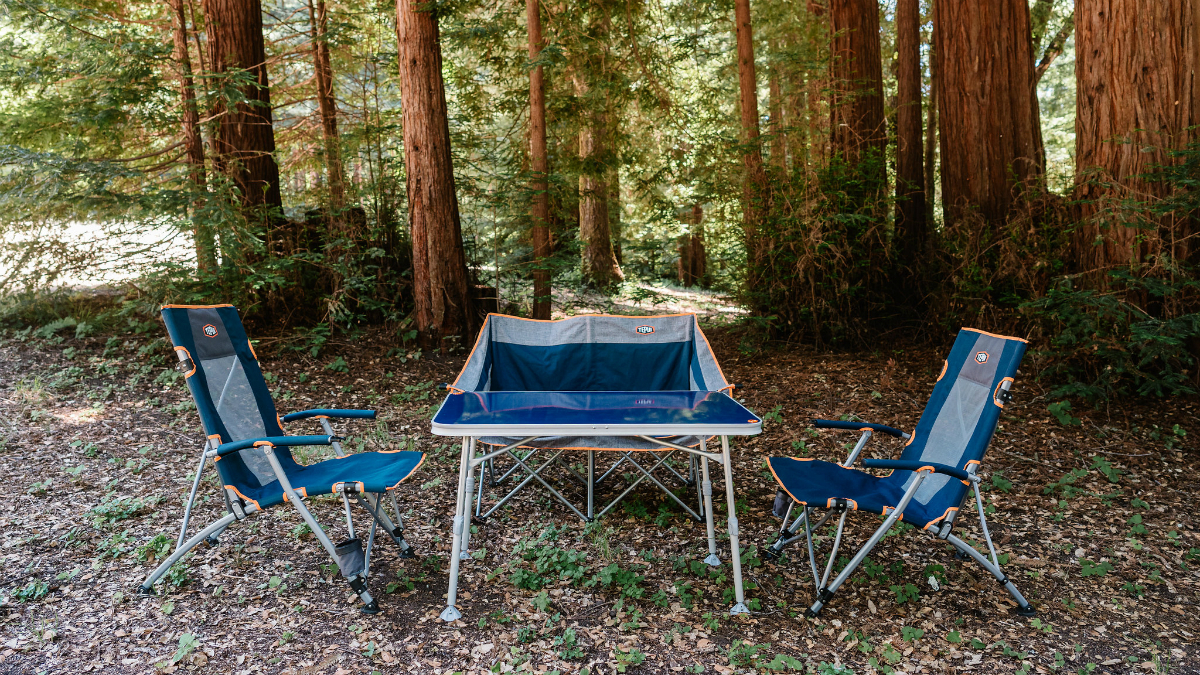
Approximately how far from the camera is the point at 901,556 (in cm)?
295

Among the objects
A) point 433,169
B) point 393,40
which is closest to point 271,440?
point 433,169

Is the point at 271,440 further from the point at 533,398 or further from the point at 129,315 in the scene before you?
the point at 129,315

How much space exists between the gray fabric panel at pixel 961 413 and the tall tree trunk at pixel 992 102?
3.08 m

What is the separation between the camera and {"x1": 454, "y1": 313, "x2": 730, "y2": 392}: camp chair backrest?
Result: 12.0 feet

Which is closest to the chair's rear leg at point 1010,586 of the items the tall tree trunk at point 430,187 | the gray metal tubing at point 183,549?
the gray metal tubing at point 183,549

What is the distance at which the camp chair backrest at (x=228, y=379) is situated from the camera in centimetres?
275

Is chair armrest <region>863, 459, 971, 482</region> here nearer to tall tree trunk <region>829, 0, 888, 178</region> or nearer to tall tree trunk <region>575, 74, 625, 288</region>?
tall tree trunk <region>829, 0, 888, 178</region>

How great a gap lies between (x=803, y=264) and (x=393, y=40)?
4962 mm

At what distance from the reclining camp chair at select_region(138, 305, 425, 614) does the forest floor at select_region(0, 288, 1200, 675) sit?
0.64 ft

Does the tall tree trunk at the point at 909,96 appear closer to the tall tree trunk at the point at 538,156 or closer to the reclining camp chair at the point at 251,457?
the tall tree trunk at the point at 538,156

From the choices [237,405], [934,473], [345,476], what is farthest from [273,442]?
[934,473]

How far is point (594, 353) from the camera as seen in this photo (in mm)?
3672

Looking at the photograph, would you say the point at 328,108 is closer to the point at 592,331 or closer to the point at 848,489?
the point at 592,331

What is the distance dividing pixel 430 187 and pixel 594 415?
151 inches
